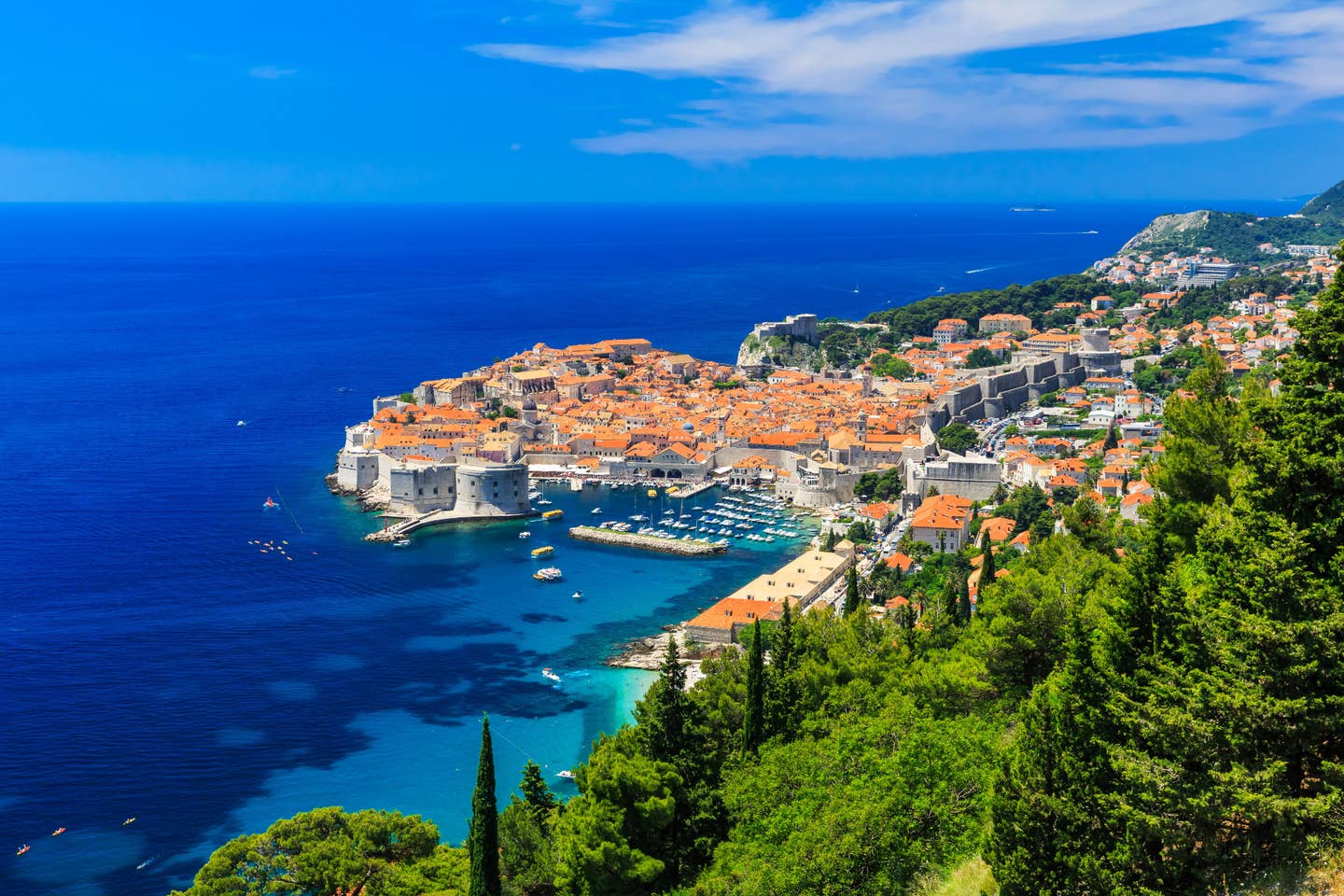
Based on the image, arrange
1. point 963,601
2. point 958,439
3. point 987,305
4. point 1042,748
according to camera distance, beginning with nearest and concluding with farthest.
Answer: point 1042,748 < point 963,601 < point 958,439 < point 987,305

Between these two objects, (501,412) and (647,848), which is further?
(501,412)

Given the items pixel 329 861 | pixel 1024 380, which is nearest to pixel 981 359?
pixel 1024 380

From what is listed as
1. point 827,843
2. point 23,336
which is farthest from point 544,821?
point 23,336

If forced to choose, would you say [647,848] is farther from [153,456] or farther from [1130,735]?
[153,456]

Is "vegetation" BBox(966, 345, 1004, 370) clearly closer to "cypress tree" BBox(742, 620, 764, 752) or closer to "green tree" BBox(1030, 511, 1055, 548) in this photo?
"green tree" BBox(1030, 511, 1055, 548)

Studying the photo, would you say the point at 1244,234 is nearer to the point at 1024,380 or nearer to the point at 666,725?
the point at 1024,380

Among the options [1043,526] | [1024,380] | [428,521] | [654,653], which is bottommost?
[654,653]
